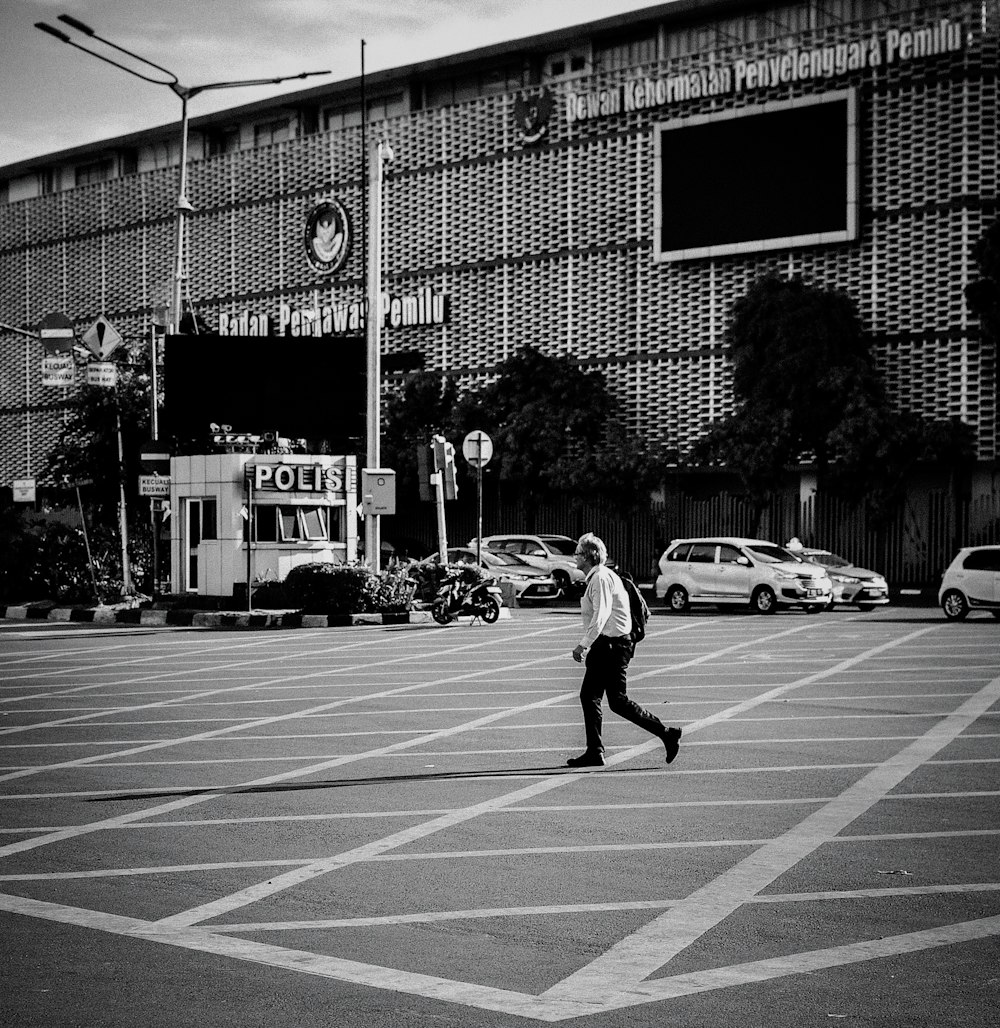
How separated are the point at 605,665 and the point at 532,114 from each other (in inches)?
1584

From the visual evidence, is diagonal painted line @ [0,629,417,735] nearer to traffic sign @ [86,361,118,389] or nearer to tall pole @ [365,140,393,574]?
tall pole @ [365,140,393,574]

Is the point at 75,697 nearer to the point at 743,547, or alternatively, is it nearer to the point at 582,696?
the point at 582,696

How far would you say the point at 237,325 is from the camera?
5812cm

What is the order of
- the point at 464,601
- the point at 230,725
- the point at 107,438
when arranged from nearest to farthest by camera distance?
the point at 230,725 → the point at 464,601 → the point at 107,438

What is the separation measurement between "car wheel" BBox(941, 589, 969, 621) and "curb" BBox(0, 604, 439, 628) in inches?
310

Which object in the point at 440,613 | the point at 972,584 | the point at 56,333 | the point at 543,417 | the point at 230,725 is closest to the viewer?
the point at 230,725

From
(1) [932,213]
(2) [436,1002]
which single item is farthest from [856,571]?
(2) [436,1002]

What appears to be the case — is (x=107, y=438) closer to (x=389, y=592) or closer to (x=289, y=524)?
(x=289, y=524)

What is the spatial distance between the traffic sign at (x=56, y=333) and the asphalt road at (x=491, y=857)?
1608 centimetres

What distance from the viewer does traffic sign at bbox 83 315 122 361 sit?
→ 32344 mm

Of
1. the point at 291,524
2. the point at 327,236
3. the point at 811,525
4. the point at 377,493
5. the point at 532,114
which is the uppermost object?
the point at 532,114

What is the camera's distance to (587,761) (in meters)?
11.4

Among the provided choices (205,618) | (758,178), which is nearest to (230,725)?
(205,618)

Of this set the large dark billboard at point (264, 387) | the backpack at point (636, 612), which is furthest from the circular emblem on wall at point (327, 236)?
the backpack at point (636, 612)
